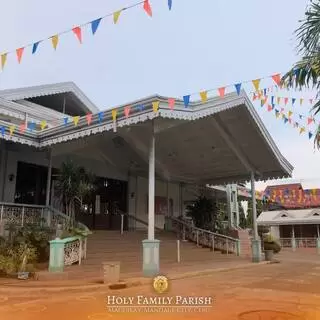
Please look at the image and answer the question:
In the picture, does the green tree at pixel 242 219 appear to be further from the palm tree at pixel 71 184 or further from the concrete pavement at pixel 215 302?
the concrete pavement at pixel 215 302

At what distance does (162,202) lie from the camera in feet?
71.9

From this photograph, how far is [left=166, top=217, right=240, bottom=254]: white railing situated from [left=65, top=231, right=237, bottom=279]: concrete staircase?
0.53m

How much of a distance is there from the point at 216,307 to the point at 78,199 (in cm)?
829

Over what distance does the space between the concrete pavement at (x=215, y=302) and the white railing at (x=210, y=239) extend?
7.91m

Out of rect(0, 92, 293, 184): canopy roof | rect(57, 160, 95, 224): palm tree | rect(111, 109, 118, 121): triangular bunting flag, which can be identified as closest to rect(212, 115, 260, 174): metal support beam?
rect(0, 92, 293, 184): canopy roof

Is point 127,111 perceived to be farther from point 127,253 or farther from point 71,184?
point 127,253

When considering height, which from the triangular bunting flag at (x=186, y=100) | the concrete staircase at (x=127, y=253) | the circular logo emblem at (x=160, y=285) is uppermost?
the triangular bunting flag at (x=186, y=100)

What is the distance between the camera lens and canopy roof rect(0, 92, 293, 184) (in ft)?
39.0

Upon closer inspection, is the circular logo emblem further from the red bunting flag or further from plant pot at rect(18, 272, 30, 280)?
the red bunting flag

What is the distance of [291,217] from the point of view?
36.0m

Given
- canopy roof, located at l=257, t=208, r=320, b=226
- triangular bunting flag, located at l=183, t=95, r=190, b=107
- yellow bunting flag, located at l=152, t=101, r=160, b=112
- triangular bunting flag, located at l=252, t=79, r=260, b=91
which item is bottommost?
canopy roof, located at l=257, t=208, r=320, b=226

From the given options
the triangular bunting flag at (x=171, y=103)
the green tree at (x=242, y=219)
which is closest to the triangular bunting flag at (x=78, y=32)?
the triangular bunting flag at (x=171, y=103)

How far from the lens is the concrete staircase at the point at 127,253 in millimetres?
11330

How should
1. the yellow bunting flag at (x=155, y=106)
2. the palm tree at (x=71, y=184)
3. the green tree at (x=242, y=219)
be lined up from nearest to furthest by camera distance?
1. the yellow bunting flag at (x=155, y=106)
2. the palm tree at (x=71, y=184)
3. the green tree at (x=242, y=219)
